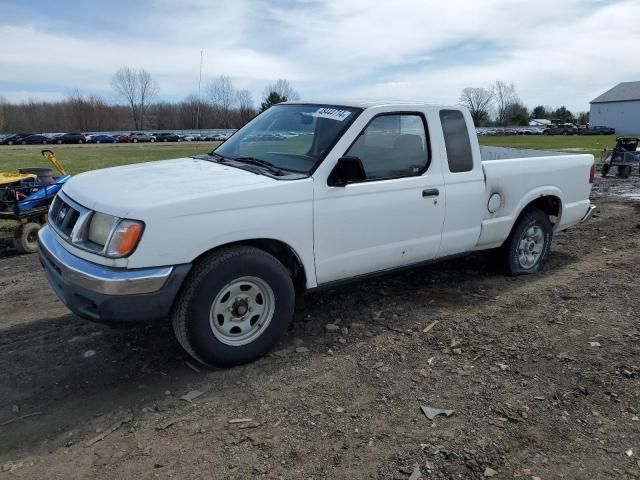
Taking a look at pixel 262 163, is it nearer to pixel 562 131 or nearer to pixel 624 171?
pixel 624 171

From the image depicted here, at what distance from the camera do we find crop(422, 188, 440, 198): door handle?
4535 mm

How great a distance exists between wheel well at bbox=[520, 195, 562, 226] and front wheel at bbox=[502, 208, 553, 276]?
5.2 inches

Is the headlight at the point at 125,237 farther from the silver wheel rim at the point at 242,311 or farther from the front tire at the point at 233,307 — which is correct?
the silver wheel rim at the point at 242,311

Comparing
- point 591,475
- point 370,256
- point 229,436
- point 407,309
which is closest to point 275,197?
point 370,256

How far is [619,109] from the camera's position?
3506 inches

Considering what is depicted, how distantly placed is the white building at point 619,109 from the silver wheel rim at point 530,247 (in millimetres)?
91863

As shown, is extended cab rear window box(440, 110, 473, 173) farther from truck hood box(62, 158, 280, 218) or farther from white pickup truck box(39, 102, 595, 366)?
truck hood box(62, 158, 280, 218)

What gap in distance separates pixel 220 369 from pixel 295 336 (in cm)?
79

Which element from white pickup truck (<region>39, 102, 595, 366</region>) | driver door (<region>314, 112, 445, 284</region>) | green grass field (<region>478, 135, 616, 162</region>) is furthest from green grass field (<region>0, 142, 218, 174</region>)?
green grass field (<region>478, 135, 616, 162</region>)

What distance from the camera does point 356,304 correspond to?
16.4 ft

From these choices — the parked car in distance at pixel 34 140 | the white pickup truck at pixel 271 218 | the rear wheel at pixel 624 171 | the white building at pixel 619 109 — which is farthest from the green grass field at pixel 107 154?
the white building at pixel 619 109

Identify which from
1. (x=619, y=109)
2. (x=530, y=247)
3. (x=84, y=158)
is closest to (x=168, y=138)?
(x=84, y=158)

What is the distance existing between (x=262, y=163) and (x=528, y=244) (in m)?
3.38

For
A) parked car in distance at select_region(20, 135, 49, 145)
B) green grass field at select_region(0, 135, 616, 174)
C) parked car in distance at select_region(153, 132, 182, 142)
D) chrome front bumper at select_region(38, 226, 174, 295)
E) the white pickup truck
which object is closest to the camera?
chrome front bumper at select_region(38, 226, 174, 295)
